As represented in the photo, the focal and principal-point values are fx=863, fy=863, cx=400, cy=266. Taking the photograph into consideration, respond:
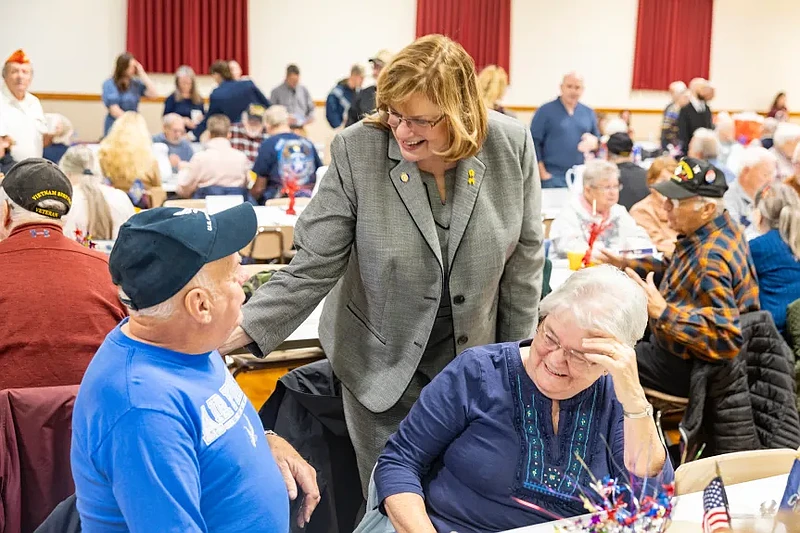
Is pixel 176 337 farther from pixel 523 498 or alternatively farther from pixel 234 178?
pixel 234 178

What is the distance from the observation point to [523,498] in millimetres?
1886

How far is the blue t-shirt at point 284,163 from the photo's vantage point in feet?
20.4

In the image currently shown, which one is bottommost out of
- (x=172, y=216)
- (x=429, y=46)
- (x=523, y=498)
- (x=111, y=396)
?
(x=523, y=498)

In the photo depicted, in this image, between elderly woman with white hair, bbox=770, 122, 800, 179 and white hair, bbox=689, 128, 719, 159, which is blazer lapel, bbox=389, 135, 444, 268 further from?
elderly woman with white hair, bbox=770, 122, 800, 179

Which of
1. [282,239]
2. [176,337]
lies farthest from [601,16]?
[176,337]

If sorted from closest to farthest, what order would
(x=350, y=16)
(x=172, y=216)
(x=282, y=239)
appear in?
(x=172, y=216), (x=282, y=239), (x=350, y=16)

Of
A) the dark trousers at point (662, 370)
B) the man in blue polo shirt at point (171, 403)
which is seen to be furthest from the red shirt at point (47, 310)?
the dark trousers at point (662, 370)

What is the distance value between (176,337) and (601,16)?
13.2 meters

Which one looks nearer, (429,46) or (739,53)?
(429,46)

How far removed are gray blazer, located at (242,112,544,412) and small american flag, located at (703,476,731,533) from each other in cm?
85

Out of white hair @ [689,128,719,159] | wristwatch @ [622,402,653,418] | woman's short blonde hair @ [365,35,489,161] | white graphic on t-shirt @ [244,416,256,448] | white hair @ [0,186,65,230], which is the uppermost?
woman's short blonde hair @ [365,35,489,161]

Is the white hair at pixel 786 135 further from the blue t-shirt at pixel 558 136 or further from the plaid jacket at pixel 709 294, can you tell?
the plaid jacket at pixel 709 294

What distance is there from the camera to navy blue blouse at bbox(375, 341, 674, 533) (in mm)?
1884

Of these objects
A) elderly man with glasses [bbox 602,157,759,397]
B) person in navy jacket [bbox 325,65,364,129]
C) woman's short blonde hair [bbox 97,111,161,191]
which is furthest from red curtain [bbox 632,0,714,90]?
elderly man with glasses [bbox 602,157,759,397]
